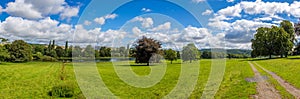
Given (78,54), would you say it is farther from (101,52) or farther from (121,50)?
(101,52)

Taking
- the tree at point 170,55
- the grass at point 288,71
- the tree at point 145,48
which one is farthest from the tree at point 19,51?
the grass at point 288,71

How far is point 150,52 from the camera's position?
64.2 metres

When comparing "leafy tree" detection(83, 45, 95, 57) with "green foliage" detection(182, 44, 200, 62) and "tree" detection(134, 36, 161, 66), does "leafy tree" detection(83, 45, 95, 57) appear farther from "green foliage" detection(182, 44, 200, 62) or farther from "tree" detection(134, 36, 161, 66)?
"tree" detection(134, 36, 161, 66)

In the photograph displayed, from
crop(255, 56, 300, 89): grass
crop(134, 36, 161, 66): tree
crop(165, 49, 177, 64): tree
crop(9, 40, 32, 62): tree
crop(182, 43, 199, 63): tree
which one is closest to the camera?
crop(255, 56, 300, 89): grass

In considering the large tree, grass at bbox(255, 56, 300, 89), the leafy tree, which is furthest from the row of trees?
the leafy tree

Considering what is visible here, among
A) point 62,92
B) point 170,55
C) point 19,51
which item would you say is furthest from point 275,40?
point 19,51

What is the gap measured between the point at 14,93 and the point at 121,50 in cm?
8272

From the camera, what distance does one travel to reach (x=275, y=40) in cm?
8256

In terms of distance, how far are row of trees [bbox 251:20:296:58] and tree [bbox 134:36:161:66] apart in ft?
137

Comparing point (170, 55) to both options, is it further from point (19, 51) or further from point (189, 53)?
point (19, 51)

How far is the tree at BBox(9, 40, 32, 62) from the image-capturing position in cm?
8169

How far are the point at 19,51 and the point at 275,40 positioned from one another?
8202 centimetres

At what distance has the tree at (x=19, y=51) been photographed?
81688 millimetres

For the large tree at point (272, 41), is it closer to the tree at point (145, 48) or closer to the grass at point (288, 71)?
the grass at point (288, 71)
